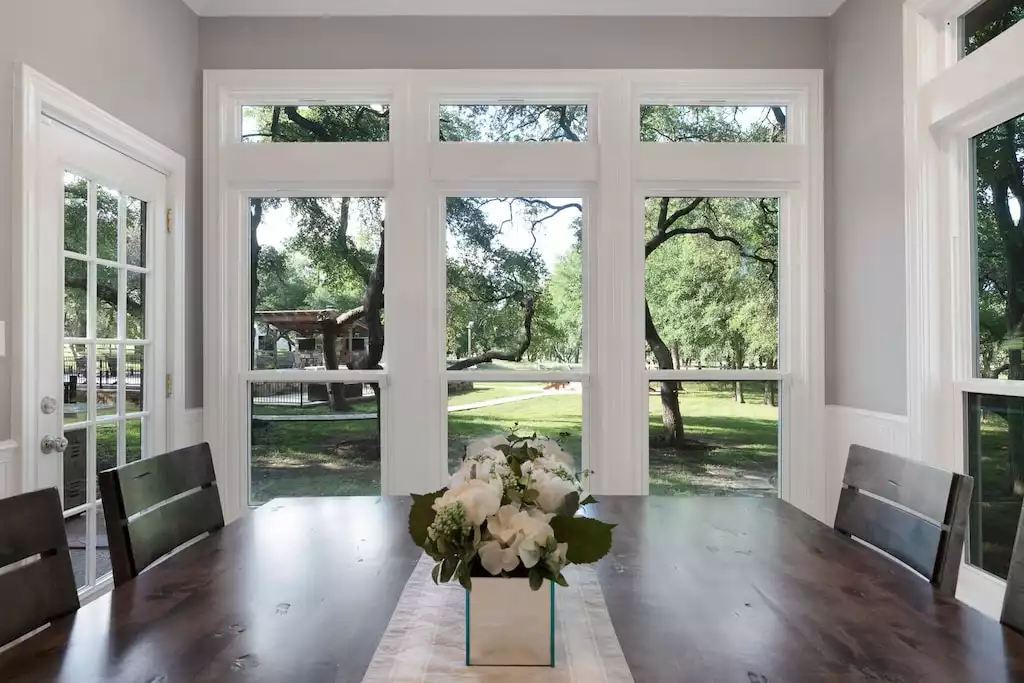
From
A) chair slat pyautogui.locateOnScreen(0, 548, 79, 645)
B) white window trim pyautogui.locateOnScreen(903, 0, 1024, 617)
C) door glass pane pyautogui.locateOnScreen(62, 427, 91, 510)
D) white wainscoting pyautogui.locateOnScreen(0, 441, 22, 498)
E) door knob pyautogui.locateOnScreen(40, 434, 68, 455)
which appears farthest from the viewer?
white window trim pyautogui.locateOnScreen(903, 0, 1024, 617)

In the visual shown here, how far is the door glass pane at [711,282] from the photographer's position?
346cm

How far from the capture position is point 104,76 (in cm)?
267

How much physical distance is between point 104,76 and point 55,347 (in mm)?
1055

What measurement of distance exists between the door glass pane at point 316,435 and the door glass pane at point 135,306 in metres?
0.65

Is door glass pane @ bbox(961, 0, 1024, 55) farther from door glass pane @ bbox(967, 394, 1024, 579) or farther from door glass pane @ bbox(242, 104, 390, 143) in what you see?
door glass pane @ bbox(242, 104, 390, 143)

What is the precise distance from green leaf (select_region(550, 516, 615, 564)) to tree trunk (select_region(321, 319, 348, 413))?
2.61 meters

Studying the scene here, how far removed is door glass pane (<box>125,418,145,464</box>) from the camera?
288 centimetres

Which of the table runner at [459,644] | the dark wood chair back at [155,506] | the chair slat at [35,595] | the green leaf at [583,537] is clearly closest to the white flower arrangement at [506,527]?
the green leaf at [583,537]

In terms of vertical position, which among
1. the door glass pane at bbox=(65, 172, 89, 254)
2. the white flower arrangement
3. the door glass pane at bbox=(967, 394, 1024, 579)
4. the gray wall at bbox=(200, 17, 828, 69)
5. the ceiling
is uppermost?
the ceiling

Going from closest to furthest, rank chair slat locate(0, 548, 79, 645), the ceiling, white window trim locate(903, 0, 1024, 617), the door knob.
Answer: chair slat locate(0, 548, 79, 645)
the door knob
white window trim locate(903, 0, 1024, 617)
the ceiling

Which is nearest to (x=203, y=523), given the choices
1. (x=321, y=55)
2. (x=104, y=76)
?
(x=104, y=76)

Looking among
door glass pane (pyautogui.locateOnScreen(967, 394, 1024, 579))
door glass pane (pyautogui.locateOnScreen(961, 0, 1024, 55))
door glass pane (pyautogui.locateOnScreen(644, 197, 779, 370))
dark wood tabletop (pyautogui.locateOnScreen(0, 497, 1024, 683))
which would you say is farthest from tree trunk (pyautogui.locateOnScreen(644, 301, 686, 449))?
dark wood tabletop (pyautogui.locateOnScreen(0, 497, 1024, 683))

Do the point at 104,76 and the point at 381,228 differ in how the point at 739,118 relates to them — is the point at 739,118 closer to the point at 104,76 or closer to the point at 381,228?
the point at 381,228

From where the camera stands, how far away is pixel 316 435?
3490 mm
